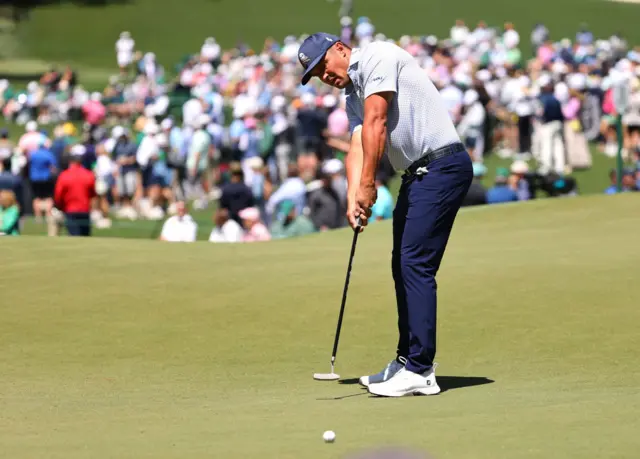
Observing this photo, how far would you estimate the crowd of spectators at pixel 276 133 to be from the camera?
21359 mm

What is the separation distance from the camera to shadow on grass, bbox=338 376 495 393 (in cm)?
795

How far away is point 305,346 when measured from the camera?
9453 millimetres

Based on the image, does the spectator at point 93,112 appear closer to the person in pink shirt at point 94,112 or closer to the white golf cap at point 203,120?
the person in pink shirt at point 94,112

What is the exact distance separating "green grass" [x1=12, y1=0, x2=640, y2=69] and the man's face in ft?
125

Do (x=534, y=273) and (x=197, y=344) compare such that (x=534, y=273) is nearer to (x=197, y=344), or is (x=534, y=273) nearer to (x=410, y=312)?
(x=197, y=344)

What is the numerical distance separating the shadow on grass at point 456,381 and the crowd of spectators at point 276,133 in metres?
9.94

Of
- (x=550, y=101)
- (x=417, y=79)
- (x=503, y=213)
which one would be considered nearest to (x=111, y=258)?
(x=503, y=213)

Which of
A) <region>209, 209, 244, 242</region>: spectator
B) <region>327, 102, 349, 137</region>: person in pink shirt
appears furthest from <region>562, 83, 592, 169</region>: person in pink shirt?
<region>209, 209, 244, 242</region>: spectator

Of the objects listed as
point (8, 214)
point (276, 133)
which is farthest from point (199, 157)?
point (8, 214)

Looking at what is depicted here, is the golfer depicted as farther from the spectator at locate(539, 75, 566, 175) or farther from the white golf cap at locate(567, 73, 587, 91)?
the white golf cap at locate(567, 73, 587, 91)

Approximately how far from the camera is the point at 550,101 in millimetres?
28078

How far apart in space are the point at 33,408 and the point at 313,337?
2.60m

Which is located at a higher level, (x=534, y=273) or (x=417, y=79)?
(x=417, y=79)

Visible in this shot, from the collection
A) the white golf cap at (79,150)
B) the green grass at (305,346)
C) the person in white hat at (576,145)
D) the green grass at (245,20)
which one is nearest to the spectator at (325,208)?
the green grass at (305,346)
